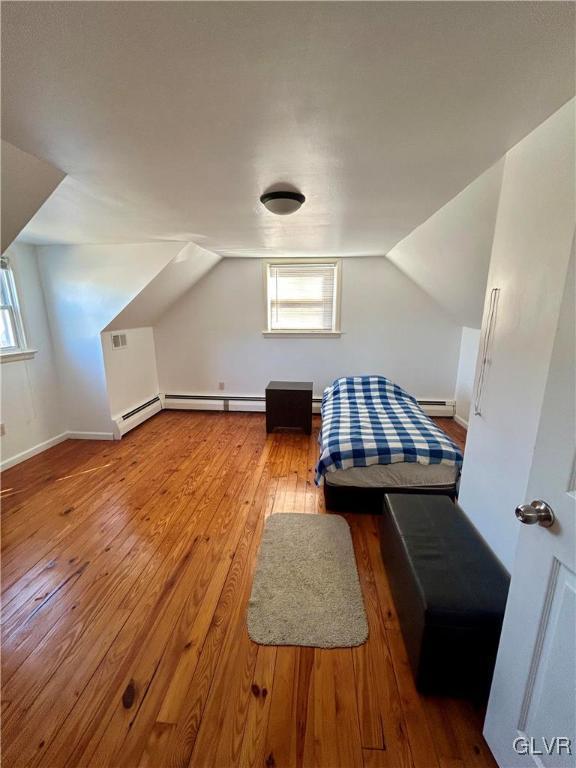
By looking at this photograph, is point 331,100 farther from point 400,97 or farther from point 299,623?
point 299,623

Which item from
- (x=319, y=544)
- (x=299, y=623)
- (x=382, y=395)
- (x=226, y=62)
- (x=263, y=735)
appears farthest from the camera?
(x=382, y=395)

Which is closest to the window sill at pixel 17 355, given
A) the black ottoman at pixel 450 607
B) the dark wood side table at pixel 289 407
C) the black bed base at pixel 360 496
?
the dark wood side table at pixel 289 407

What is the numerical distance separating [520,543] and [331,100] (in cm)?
141

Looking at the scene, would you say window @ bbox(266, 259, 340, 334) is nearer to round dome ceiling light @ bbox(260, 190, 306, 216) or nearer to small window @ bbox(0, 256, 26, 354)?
round dome ceiling light @ bbox(260, 190, 306, 216)

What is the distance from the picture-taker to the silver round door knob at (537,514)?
795 millimetres

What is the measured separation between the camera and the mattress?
2189 millimetres

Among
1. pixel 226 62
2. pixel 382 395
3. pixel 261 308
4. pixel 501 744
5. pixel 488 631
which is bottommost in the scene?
pixel 501 744

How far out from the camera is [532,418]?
1128 millimetres

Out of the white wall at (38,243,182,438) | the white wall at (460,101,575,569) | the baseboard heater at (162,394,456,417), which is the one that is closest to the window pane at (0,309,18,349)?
the white wall at (38,243,182,438)

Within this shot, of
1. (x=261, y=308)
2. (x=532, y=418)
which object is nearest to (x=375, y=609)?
(x=532, y=418)

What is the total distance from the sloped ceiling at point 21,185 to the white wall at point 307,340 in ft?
8.93

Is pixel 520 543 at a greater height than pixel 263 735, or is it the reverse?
pixel 520 543

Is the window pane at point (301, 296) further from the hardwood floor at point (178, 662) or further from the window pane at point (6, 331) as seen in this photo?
the window pane at point (6, 331)

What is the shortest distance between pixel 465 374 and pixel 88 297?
4.33 meters
